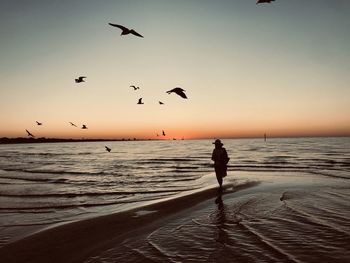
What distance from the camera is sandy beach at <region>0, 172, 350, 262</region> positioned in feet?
23.0

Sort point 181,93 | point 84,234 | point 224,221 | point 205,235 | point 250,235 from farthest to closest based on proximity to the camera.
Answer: point 224,221 < point 84,234 < point 205,235 < point 250,235 < point 181,93

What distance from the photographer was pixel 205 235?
8.36 meters

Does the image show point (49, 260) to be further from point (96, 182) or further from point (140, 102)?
point (96, 182)

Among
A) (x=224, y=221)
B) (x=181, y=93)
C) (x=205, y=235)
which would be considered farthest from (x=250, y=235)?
(x=181, y=93)

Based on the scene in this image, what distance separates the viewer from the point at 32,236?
8.86 m

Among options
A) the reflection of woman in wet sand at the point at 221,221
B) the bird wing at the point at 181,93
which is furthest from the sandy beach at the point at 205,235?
the bird wing at the point at 181,93

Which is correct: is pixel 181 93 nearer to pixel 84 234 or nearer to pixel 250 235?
pixel 250 235

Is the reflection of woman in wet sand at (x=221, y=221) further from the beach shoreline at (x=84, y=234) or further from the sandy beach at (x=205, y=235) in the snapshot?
the beach shoreline at (x=84, y=234)

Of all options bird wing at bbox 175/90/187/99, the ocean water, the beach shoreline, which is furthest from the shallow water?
bird wing at bbox 175/90/187/99

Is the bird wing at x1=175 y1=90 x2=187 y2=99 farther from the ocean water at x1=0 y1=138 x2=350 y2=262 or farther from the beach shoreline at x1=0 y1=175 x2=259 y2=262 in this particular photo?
the beach shoreline at x1=0 y1=175 x2=259 y2=262

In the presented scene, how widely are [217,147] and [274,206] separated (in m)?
3.55

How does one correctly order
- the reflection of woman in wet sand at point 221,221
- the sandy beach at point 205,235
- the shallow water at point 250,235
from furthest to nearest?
the reflection of woman in wet sand at point 221,221
the sandy beach at point 205,235
the shallow water at point 250,235

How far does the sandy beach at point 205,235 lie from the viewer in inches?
276

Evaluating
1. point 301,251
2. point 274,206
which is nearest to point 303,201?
point 274,206
